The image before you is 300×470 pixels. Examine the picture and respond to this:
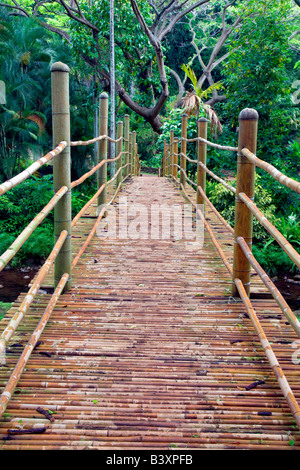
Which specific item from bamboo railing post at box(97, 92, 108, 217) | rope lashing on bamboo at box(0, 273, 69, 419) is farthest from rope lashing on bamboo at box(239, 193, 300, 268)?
bamboo railing post at box(97, 92, 108, 217)

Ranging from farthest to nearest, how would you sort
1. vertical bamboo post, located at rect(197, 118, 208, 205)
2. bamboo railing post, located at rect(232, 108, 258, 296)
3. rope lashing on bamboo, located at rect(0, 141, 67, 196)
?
vertical bamboo post, located at rect(197, 118, 208, 205), bamboo railing post, located at rect(232, 108, 258, 296), rope lashing on bamboo, located at rect(0, 141, 67, 196)

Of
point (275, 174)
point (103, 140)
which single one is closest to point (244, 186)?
point (275, 174)

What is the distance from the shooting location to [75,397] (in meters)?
1.66

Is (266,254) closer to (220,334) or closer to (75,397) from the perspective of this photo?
(220,334)

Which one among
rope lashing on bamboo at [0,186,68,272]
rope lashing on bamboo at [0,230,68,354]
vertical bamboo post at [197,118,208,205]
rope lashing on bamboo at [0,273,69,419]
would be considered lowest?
rope lashing on bamboo at [0,273,69,419]

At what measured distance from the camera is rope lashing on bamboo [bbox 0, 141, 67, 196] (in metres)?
1.48

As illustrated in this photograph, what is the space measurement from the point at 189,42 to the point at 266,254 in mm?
14677

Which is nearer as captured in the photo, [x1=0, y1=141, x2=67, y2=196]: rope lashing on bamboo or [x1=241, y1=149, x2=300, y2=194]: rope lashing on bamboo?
[x1=0, y1=141, x2=67, y2=196]: rope lashing on bamboo

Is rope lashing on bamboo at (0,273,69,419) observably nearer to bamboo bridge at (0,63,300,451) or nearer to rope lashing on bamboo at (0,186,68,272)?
bamboo bridge at (0,63,300,451)

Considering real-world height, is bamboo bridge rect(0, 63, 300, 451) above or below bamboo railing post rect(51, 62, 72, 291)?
below

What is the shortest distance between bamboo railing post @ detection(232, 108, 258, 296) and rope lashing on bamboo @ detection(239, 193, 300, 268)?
0.22 feet

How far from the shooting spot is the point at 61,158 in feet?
8.08

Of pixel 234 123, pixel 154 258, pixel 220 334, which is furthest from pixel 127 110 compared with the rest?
pixel 220 334

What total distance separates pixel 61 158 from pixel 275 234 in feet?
4.00
